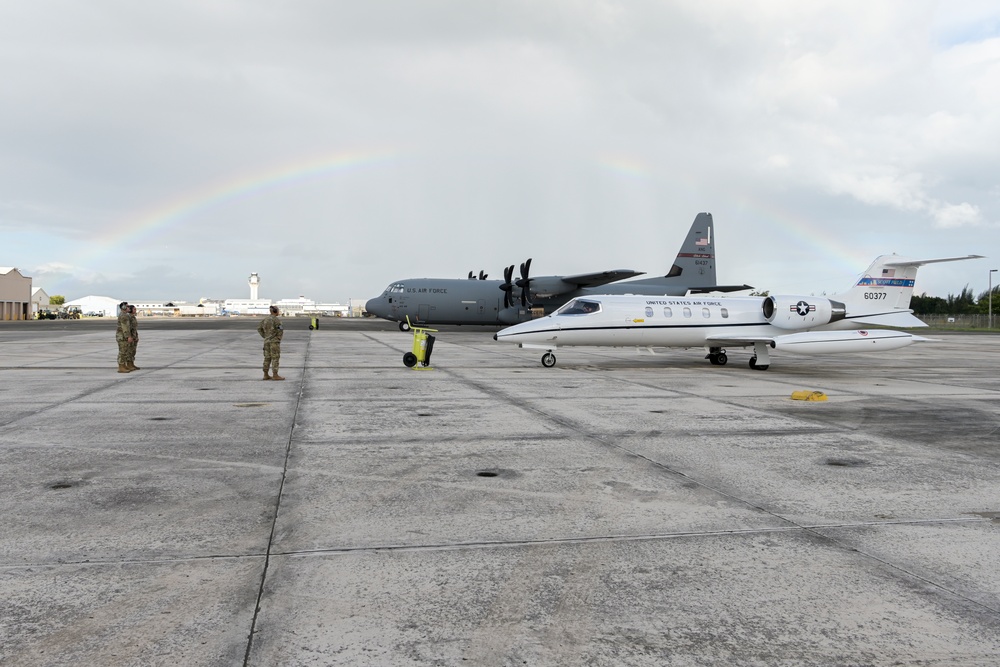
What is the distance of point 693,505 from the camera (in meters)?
5.75

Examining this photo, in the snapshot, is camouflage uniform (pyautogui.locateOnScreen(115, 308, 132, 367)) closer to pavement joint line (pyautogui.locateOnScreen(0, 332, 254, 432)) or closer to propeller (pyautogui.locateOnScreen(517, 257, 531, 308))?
pavement joint line (pyautogui.locateOnScreen(0, 332, 254, 432))

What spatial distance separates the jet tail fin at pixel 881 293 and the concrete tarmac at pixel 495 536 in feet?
34.6

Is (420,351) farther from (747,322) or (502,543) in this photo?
(502,543)

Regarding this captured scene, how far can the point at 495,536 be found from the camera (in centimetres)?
492

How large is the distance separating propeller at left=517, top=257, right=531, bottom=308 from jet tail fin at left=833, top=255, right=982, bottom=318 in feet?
64.8

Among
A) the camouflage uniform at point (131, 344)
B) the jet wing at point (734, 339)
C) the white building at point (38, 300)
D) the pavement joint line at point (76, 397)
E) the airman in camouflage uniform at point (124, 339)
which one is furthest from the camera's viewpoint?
the white building at point (38, 300)

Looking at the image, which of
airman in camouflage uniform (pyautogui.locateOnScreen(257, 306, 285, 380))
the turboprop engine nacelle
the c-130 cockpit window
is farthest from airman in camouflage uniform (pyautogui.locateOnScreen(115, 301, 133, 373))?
the turboprop engine nacelle

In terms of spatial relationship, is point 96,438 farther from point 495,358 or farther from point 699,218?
point 699,218

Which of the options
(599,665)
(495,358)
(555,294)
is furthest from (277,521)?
(555,294)

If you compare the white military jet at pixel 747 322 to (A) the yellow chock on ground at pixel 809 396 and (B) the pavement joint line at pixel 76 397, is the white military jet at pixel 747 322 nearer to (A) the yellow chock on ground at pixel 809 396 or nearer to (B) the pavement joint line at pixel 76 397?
(A) the yellow chock on ground at pixel 809 396

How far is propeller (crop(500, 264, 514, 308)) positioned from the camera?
3919cm

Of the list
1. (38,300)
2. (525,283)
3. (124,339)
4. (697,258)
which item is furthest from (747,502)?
(38,300)

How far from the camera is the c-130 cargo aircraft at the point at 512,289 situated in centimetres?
3978

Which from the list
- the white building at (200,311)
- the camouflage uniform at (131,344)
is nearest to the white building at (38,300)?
the white building at (200,311)
